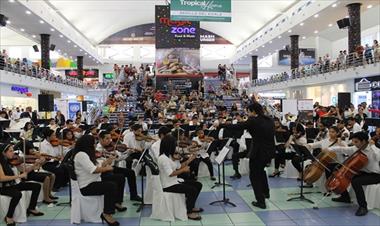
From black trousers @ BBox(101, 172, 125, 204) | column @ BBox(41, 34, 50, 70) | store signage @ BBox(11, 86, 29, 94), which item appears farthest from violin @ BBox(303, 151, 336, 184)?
column @ BBox(41, 34, 50, 70)

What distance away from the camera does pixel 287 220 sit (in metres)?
5.91

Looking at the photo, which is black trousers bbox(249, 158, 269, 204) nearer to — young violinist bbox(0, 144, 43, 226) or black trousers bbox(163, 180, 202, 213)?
black trousers bbox(163, 180, 202, 213)

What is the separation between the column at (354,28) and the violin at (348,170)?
47.7ft

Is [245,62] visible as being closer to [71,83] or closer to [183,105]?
[71,83]

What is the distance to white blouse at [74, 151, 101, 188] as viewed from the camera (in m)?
5.44

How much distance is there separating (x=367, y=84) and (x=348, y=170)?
14.0 m

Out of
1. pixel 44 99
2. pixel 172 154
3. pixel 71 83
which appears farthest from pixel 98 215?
pixel 71 83

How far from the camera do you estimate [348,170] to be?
6023 mm

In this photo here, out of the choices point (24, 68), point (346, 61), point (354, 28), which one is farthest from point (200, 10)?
point (24, 68)

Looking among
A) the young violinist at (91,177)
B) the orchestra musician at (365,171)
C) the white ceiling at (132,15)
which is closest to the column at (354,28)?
the white ceiling at (132,15)

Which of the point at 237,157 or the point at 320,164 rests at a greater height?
the point at 320,164

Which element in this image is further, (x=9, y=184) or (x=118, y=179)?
(x=118, y=179)

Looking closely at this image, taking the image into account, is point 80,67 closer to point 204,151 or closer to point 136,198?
point 204,151

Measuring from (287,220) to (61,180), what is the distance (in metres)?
4.93
